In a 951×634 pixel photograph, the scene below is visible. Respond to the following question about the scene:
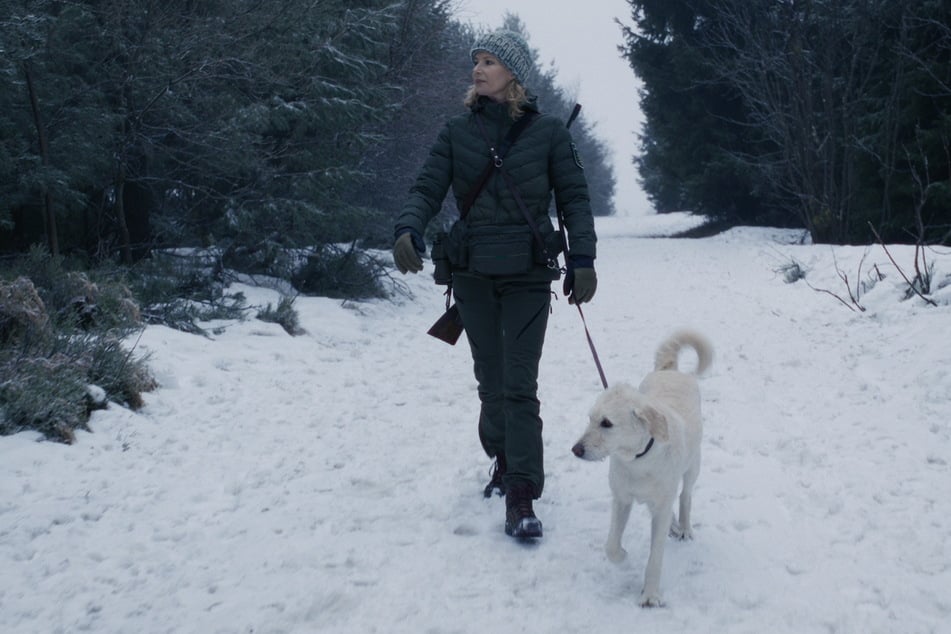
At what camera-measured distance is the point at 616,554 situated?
331 centimetres

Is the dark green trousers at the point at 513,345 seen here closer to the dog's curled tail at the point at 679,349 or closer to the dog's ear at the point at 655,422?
the dog's curled tail at the point at 679,349

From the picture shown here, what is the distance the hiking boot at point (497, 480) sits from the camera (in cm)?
429

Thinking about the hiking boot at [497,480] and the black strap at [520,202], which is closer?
the black strap at [520,202]

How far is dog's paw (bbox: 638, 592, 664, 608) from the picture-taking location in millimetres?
3088

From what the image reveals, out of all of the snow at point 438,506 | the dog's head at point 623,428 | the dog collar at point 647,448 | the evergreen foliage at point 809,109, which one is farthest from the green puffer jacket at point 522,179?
the evergreen foliage at point 809,109

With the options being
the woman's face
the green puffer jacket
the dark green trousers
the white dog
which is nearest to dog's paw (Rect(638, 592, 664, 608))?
the white dog

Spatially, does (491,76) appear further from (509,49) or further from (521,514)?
(521,514)

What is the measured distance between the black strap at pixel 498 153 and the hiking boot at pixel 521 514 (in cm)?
150

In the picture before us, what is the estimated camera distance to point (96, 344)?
5.39m

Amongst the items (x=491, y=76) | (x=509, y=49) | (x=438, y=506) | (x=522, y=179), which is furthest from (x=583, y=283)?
Answer: (x=438, y=506)

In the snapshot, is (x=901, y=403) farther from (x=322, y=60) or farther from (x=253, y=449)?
(x=322, y=60)

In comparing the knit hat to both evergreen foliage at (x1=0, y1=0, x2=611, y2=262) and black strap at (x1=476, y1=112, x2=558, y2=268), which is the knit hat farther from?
evergreen foliage at (x1=0, y1=0, x2=611, y2=262)

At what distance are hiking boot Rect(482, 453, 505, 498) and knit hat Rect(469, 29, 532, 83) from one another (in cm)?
214

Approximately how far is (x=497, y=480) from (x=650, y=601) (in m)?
1.40
